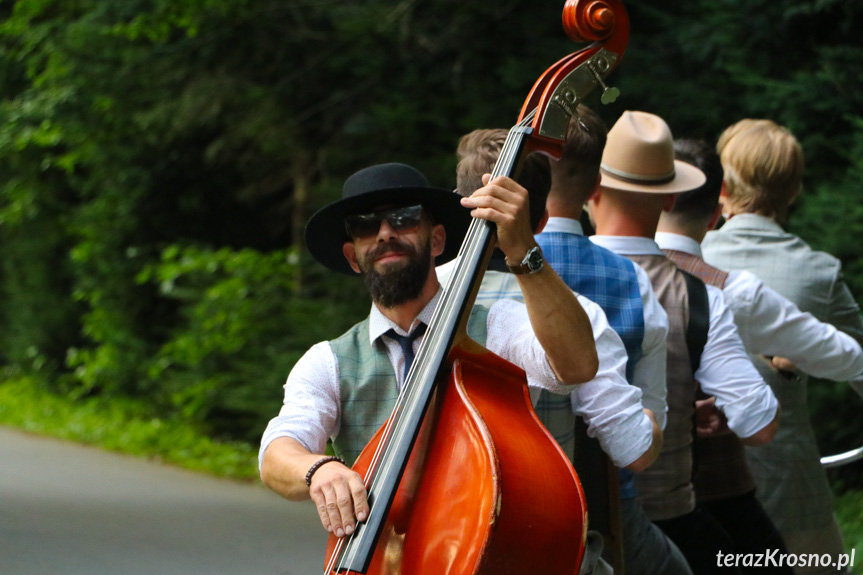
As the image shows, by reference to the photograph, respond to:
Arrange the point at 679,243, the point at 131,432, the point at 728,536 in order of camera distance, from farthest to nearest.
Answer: the point at 131,432
the point at 679,243
the point at 728,536

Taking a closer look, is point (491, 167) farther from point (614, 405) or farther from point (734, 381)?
point (734, 381)

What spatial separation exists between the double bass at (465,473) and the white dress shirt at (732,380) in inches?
46.8

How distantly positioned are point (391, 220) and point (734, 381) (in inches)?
49.5

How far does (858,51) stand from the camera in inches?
253

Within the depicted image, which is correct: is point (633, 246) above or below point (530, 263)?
below

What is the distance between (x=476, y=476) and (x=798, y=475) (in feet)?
7.39

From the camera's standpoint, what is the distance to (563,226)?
3.21 meters

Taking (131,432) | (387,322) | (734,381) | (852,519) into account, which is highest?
(387,322)

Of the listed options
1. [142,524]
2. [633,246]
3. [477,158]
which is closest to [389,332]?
[477,158]

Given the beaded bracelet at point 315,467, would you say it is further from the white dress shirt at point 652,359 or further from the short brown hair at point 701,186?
the short brown hair at point 701,186

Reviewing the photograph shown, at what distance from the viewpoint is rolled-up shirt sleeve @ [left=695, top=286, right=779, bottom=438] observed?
335 cm

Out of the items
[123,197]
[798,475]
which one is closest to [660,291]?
[798,475]

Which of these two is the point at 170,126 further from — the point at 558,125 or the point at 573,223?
the point at 558,125

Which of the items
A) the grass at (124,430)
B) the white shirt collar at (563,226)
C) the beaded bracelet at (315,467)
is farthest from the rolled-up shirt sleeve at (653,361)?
the grass at (124,430)
